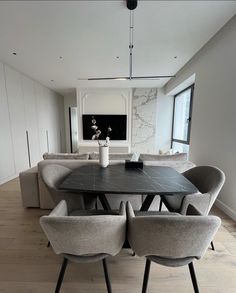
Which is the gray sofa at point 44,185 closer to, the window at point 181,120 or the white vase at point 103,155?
the white vase at point 103,155

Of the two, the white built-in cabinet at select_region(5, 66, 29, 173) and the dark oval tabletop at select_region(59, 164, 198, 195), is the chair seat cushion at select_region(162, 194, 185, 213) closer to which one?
the dark oval tabletop at select_region(59, 164, 198, 195)

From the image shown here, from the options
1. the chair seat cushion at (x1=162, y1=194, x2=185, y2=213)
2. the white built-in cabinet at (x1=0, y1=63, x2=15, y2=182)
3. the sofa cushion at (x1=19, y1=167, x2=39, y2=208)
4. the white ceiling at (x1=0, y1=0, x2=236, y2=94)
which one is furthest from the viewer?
the white built-in cabinet at (x1=0, y1=63, x2=15, y2=182)

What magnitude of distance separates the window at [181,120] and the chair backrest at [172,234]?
405 centimetres

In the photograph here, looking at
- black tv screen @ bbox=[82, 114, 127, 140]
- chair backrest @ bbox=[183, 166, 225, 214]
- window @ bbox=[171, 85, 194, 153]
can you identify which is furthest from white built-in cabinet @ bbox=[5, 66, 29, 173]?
Result: window @ bbox=[171, 85, 194, 153]

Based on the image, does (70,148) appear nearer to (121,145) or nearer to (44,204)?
(121,145)

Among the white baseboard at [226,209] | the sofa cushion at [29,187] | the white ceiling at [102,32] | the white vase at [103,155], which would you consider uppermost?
the white ceiling at [102,32]

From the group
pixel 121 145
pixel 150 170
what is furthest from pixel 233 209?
pixel 121 145

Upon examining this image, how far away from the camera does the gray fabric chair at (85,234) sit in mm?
910

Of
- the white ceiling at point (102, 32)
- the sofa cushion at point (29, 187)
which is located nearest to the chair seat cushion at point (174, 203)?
the sofa cushion at point (29, 187)

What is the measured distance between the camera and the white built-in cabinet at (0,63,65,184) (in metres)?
3.68

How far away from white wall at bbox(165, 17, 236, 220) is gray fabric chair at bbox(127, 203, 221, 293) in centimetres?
175

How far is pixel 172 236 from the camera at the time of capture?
0.91 m

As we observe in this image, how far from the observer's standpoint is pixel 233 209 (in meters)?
2.29

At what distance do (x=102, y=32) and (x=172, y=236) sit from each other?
2.83 m
